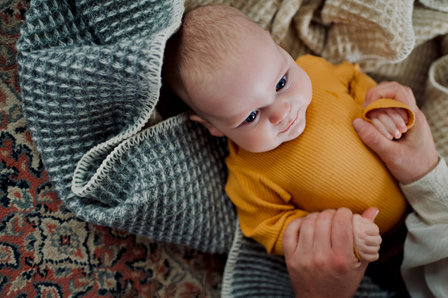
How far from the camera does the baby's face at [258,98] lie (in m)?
0.68

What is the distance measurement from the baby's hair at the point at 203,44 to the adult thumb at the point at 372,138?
32 cm

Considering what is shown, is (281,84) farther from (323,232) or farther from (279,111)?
(323,232)

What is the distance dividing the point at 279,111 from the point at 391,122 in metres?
0.26

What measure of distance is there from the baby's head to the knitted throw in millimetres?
53

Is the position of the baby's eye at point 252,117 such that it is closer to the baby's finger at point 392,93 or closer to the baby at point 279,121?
the baby at point 279,121

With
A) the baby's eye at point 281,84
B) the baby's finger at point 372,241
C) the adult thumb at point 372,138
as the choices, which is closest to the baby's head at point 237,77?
the baby's eye at point 281,84

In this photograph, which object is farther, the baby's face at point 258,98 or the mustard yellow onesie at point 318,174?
the mustard yellow onesie at point 318,174

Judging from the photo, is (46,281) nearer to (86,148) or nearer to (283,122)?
(86,148)

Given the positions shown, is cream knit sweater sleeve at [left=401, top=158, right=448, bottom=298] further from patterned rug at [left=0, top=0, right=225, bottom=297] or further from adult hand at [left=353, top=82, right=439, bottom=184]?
patterned rug at [left=0, top=0, right=225, bottom=297]

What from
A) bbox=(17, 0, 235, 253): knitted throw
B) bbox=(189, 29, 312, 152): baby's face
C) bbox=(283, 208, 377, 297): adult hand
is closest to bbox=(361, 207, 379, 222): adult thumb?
bbox=(283, 208, 377, 297): adult hand

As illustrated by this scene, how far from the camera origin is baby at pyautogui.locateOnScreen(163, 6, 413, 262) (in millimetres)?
685

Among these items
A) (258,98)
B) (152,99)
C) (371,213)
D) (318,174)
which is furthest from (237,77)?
(371,213)

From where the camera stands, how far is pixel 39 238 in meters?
0.77

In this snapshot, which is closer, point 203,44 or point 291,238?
point 203,44
